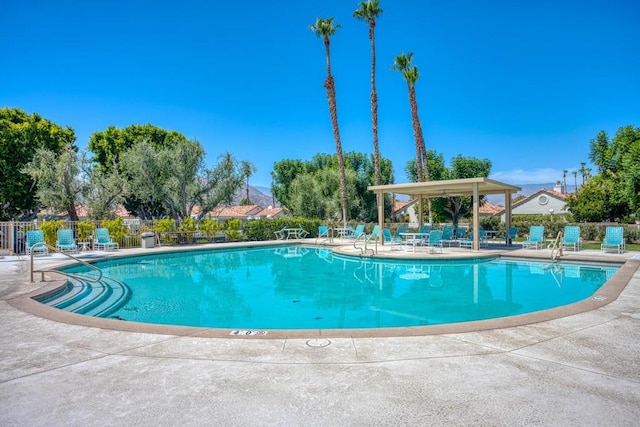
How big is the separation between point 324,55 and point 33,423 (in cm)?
2773

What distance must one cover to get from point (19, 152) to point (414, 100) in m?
26.3

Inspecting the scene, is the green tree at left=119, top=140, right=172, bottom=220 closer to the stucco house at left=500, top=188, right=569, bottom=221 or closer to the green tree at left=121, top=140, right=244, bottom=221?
the green tree at left=121, top=140, right=244, bottom=221

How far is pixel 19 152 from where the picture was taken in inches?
989

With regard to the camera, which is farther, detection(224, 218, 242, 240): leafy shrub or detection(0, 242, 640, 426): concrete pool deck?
detection(224, 218, 242, 240): leafy shrub

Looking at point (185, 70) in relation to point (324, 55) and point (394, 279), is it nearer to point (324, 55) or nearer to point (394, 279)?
point (324, 55)

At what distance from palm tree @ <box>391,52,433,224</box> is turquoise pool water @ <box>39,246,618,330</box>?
12.8m

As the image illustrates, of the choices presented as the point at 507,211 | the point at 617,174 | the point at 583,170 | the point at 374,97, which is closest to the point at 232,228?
the point at 374,97

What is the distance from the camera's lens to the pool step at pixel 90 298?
7451mm

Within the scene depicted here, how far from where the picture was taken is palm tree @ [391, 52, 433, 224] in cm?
2602

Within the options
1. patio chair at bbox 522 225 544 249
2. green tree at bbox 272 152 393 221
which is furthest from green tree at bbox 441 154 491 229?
patio chair at bbox 522 225 544 249

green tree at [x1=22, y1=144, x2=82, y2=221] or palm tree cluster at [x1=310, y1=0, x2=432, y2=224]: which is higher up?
palm tree cluster at [x1=310, y1=0, x2=432, y2=224]

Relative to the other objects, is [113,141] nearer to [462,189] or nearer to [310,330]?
[462,189]

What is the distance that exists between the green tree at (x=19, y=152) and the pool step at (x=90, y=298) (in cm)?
1960

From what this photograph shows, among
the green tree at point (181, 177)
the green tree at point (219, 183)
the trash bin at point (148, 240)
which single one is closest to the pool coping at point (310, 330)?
the trash bin at point (148, 240)
